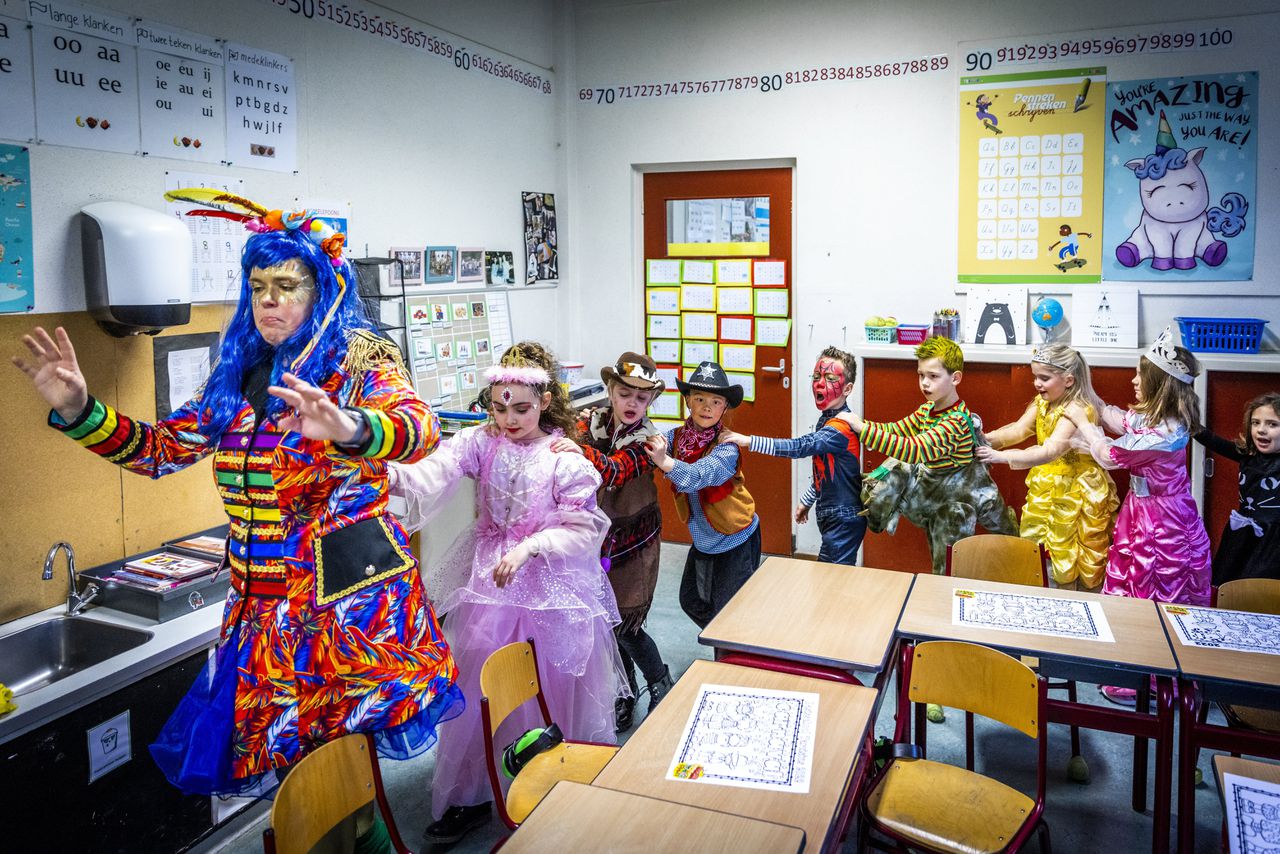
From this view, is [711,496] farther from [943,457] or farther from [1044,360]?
[1044,360]

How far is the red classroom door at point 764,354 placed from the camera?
5582mm

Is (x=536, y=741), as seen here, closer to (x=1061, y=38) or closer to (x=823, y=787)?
(x=823, y=787)

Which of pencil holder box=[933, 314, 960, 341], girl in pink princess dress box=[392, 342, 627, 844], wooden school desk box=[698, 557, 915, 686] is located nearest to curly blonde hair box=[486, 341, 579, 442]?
girl in pink princess dress box=[392, 342, 627, 844]

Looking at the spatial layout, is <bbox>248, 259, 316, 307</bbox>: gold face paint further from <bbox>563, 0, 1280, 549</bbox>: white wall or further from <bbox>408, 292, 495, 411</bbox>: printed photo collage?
<bbox>563, 0, 1280, 549</bbox>: white wall

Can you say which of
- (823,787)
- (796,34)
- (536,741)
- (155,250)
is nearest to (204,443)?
(155,250)

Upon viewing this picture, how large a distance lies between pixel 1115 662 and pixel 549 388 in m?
1.75

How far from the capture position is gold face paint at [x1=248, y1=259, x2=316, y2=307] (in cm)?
232

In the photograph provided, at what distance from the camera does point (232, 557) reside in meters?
2.35

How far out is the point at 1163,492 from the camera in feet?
12.5

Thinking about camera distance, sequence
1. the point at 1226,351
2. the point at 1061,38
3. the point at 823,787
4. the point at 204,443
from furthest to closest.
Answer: the point at 1061,38
the point at 1226,351
the point at 204,443
the point at 823,787

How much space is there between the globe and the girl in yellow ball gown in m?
0.66

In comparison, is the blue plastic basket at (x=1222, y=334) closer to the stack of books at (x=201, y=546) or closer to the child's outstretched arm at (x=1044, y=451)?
the child's outstretched arm at (x=1044, y=451)

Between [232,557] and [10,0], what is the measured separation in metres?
1.79

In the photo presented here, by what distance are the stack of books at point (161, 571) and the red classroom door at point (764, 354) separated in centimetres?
325
